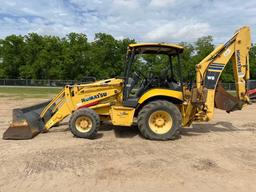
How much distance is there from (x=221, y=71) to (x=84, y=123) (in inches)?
162

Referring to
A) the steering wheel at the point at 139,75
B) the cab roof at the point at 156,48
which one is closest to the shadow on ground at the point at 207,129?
the steering wheel at the point at 139,75

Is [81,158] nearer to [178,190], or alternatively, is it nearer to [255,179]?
[178,190]

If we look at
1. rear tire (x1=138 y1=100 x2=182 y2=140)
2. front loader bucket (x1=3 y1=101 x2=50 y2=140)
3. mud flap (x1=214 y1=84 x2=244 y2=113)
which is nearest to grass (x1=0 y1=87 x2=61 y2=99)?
front loader bucket (x1=3 y1=101 x2=50 y2=140)

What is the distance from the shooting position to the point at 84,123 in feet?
26.3

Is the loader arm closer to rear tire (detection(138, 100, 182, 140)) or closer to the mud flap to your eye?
the mud flap

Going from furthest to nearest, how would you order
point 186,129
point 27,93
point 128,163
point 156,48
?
point 27,93
point 186,129
point 156,48
point 128,163

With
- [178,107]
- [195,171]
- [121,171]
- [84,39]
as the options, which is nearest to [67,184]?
[121,171]

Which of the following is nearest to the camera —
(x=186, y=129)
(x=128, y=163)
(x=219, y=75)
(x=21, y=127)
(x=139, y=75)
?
(x=128, y=163)

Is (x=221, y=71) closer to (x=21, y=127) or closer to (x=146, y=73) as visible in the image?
(x=146, y=73)

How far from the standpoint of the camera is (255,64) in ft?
168

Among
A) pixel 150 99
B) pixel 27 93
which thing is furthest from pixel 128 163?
pixel 27 93

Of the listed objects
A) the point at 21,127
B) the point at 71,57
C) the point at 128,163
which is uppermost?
the point at 71,57

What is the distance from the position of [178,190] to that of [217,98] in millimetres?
4678

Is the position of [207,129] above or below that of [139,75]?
below
